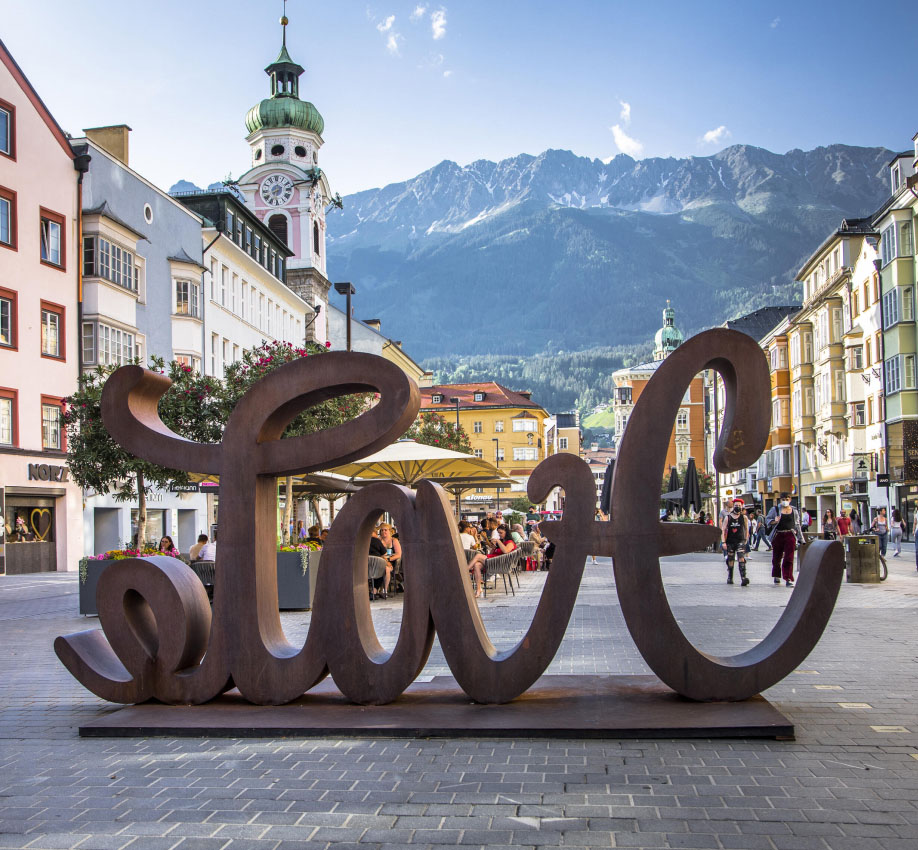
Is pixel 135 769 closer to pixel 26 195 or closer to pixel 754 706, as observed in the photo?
pixel 754 706

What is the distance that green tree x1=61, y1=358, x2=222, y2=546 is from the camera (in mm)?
20953

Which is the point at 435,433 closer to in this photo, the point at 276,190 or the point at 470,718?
the point at 276,190

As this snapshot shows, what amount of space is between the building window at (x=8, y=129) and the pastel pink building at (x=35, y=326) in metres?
0.03

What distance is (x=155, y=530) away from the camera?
1689 inches

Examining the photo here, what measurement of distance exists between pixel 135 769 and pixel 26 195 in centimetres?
3145

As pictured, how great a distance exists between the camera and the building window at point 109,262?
36.9m

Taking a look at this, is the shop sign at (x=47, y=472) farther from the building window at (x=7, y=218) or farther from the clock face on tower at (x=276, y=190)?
the clock face on tower at (x=276, y=190)

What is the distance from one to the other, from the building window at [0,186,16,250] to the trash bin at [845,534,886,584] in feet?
85.1

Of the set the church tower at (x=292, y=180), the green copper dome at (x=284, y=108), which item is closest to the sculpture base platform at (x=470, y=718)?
the church tower at (x=292, y=180)

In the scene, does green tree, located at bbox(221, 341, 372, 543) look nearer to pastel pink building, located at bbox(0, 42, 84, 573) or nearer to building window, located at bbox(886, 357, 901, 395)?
pastel pink building, located at bbox(0, 42, 84, 573)

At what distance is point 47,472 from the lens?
33750 millimetres

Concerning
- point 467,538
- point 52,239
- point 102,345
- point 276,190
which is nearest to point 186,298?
point 102,345

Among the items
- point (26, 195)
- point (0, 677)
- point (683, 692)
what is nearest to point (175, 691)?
point (0, 677)

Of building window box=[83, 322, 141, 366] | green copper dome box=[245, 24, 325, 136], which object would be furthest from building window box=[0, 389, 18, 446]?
green copper dome box=[245, 24, 325, 136]
